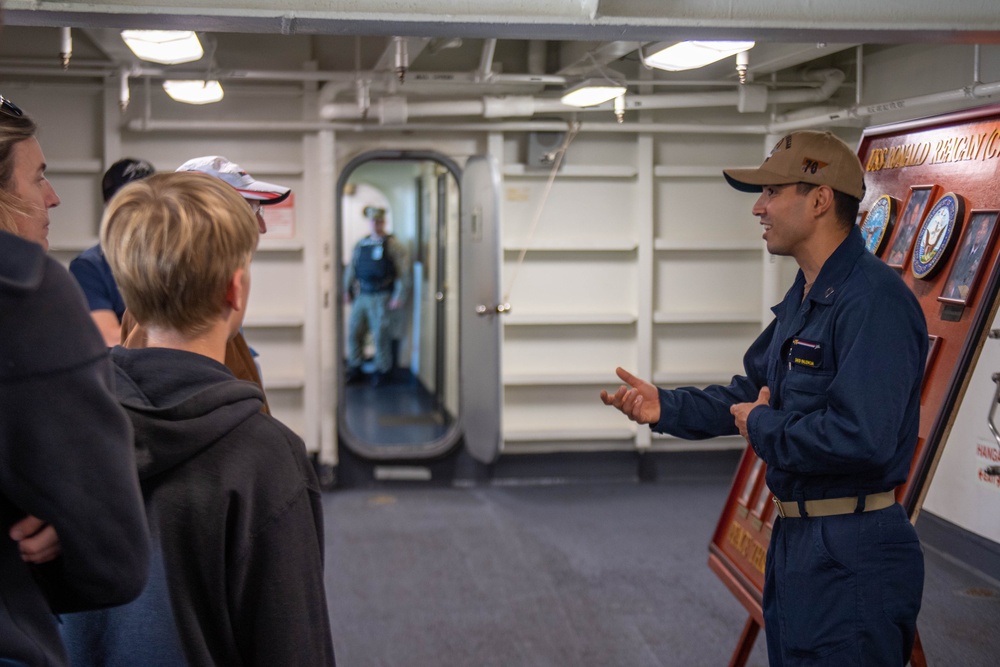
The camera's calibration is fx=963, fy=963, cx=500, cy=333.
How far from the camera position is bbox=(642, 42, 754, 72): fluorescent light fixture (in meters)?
4.20

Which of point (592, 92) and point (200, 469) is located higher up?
point (592, 92)

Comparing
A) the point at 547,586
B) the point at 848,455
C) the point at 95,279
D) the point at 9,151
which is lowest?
the point at 547,586

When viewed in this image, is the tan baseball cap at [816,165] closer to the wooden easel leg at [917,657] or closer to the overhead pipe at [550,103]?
the wooden easel leg at [917,657]

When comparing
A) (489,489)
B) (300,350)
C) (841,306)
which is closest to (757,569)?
(841,306)

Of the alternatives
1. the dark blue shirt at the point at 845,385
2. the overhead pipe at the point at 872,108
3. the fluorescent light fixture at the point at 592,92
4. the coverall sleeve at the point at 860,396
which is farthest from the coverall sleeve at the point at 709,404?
the fluorescent light fixture at the point at 592,92

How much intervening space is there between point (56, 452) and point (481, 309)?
17.1ft

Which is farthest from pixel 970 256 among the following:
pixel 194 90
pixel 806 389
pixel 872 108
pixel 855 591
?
pixel 194 90

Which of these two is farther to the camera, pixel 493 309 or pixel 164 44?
pixel 493 309

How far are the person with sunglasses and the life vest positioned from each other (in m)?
9.22

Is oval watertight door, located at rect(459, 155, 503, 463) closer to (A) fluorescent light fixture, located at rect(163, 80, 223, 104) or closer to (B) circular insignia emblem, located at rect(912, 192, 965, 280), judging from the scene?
(A) fluorescent light fixture, located at rect(163, 80, 223, 104)

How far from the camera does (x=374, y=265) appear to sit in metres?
10.3

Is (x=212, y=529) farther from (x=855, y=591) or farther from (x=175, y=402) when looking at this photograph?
(x=855, y=591)

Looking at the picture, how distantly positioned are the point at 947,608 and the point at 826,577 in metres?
2.58

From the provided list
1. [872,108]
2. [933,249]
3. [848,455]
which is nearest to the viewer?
[848,455]
